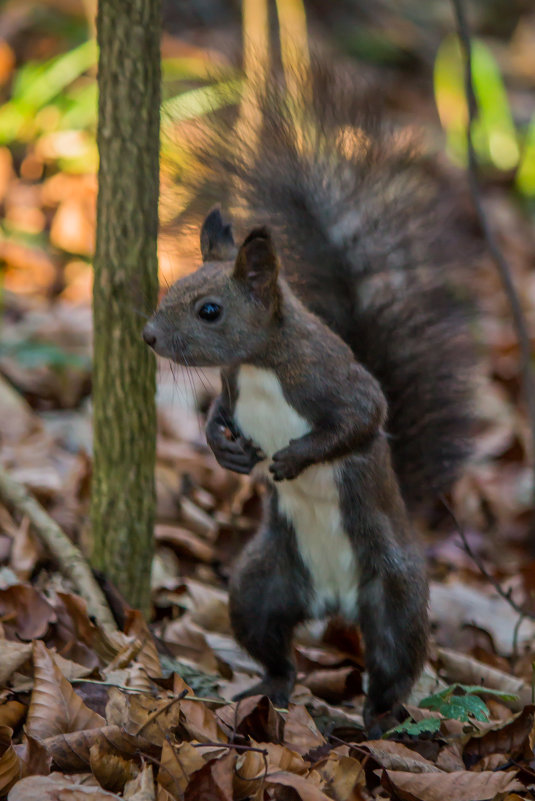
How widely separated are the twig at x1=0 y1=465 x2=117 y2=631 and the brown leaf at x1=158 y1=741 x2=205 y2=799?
0.84 metres

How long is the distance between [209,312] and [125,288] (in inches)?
17.7

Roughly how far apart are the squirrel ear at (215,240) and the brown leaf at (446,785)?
162 cm

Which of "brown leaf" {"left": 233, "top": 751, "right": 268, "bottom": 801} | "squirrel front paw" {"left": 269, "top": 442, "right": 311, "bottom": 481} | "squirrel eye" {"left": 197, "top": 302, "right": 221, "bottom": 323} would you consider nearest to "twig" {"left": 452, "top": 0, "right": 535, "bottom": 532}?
"squirrel eye" {"left": 197, "top": 302, "right": 221, "bottom": 323}

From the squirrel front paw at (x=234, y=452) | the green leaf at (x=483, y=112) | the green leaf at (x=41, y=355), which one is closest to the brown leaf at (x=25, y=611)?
the squirrel front paw at (x=234, y=452)

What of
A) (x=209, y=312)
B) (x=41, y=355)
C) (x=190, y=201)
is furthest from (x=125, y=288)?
(x=41, y=355)

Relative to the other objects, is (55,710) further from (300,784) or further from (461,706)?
(461,706)

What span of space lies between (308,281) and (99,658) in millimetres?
1528

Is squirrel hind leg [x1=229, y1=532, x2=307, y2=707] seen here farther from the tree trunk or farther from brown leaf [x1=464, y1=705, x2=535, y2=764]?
brown leaf [x1=464, y1=705, x2=535, y2=764]

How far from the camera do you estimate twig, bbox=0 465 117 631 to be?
139 inches

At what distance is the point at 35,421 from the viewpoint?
540cm

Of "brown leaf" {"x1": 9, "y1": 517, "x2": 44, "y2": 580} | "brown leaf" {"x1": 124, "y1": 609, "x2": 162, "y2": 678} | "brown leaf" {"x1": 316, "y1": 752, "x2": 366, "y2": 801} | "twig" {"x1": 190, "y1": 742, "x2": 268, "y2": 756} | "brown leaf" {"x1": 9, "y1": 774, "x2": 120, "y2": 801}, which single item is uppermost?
"brown leaf" {"x1": 9, "y1": 517, "x2": 44, "y2": 580}

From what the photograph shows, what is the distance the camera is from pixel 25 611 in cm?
346

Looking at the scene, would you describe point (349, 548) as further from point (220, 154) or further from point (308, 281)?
point (220, 154)

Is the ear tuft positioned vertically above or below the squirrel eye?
above
